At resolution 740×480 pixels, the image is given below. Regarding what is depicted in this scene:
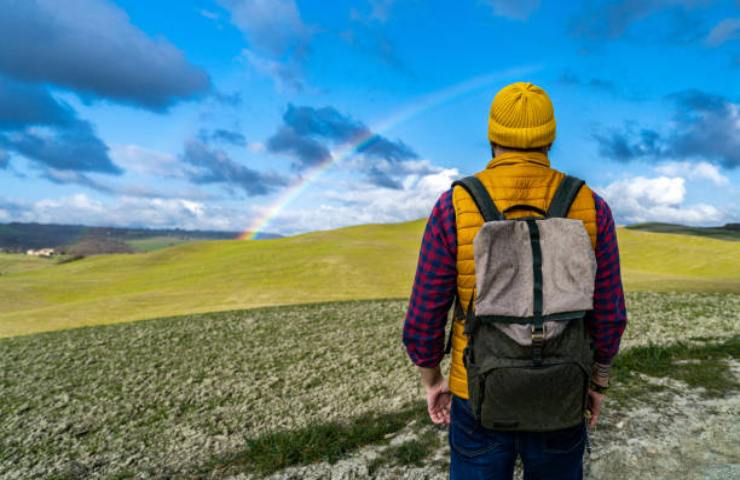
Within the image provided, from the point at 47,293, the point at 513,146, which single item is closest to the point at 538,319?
the point at 513,146

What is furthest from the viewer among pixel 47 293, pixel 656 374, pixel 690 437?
pixel 47 293

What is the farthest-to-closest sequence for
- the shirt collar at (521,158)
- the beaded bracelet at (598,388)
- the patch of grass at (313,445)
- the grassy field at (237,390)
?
the grassy field at (237,390) → the patch of grass at (313,445) → the beaded bracelet at (598,388) → the shirt collar at (521,158)

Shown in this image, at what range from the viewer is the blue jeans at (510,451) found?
9.66 ft

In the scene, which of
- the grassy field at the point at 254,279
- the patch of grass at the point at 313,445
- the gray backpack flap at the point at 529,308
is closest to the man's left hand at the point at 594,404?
the gray backpack flap at the point at 529,308

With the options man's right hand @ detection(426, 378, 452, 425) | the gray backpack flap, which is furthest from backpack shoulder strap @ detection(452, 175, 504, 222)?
man's right hand @ detection(426, 378, 452, 425)

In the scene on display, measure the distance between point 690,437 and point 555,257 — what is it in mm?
5166

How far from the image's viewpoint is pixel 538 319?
263 centimetres

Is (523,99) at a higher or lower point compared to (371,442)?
higher

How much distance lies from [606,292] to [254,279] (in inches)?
1748

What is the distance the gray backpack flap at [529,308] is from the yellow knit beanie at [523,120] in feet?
1.39

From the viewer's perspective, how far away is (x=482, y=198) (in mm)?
2773

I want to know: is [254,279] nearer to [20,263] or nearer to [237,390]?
[237,390]

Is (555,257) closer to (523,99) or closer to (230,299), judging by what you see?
(523,99)

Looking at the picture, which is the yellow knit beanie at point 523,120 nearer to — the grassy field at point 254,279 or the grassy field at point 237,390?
the grassy field at point 237,390
